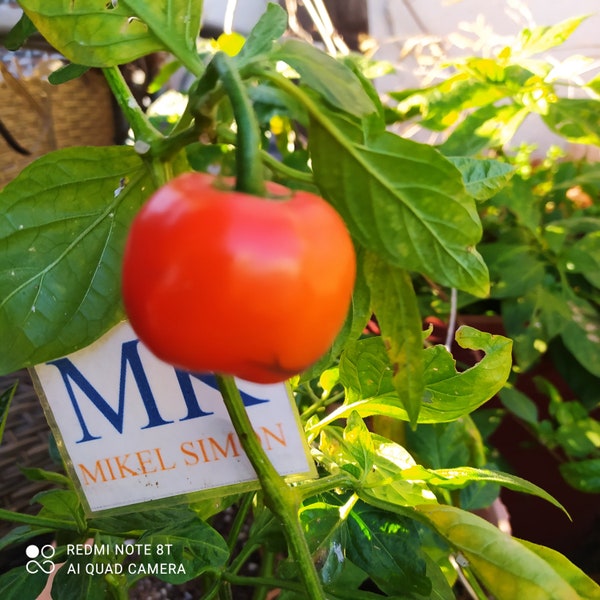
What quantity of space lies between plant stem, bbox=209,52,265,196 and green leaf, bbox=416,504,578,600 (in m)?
0.24

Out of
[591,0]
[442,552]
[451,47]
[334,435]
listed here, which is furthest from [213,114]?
[591,0]

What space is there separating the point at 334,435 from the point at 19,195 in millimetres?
247

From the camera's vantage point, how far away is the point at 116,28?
0.87ft

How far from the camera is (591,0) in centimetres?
144

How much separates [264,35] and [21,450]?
57 cm

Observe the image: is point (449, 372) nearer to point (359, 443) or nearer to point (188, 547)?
point (359, 443)

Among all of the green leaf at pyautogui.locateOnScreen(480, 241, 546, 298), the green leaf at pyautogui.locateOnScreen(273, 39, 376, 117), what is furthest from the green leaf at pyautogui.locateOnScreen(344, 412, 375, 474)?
the green leaf at pyautogui.locateOnScreen(480, 241, 546, 298)

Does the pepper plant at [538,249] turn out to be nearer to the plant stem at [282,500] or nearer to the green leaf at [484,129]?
the green leaf at [484,129]

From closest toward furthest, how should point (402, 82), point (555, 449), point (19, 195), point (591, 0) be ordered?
point (19, 195) → point (555, 449) → point (591, 0) → point (402, 82)

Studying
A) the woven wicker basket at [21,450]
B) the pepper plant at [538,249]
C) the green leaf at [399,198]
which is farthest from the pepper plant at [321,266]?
the pepper plant at [538,249]

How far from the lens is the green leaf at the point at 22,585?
382mm

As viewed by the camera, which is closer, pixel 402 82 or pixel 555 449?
pixel 555 449

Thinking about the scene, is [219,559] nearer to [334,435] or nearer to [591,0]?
[334,435]

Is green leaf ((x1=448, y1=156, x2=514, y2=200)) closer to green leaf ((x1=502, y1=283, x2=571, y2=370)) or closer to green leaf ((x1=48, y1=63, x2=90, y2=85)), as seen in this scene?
green leaf ((x1=48, y1=63, x2=90, y2=85))
